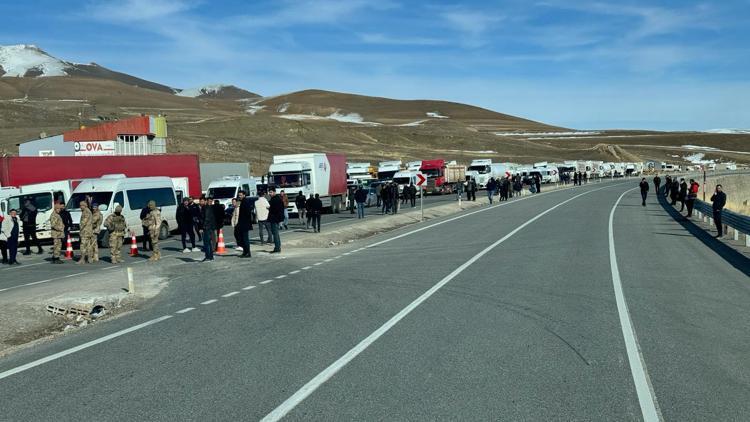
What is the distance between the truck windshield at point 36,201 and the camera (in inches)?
1080

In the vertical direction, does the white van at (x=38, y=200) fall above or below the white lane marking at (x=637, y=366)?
above

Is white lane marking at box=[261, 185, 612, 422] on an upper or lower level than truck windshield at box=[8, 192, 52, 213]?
lower

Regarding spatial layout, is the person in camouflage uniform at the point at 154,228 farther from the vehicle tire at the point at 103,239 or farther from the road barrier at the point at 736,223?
the road barrier at the point at 736,223

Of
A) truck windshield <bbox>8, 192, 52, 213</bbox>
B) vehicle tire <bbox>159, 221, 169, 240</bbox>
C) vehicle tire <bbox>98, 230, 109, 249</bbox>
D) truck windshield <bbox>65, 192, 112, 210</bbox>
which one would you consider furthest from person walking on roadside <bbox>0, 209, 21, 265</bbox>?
vehicle tire <bbox>159, 221, 169, 240</bbox>

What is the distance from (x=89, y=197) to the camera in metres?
26.1

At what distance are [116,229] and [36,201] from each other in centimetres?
880

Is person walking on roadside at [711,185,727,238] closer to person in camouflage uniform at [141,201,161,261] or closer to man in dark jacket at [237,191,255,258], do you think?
man in dark jacket at [237,191,255,258]

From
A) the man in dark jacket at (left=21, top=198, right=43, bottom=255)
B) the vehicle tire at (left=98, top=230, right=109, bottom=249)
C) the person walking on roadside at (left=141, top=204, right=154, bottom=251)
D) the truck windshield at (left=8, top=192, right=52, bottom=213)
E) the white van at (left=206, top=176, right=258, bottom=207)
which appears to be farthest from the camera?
the white van at (left=206, top=176, right=258, bottom=207)

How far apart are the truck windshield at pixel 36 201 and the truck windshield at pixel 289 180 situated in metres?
12.8

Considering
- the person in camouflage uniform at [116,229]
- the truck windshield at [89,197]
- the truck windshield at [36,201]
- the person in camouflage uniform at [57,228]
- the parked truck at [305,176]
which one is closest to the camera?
the person in camouflage uniform at [116,229]

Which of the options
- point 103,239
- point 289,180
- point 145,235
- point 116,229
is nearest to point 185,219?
point 145,235

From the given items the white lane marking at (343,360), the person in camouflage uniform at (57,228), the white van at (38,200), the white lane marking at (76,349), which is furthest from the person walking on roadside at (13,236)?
the white lane marking at (343,360)

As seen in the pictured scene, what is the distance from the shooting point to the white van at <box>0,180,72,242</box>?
27234 mm

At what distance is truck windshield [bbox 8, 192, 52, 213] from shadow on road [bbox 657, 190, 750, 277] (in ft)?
71.7
